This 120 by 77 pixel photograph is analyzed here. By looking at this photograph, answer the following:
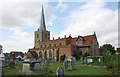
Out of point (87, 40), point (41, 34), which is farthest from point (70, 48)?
point (41, 34)

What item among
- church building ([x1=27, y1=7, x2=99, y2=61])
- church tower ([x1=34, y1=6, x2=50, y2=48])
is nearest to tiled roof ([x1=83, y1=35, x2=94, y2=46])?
church building ([x1=27, y1=7, x2=99, y2=61])

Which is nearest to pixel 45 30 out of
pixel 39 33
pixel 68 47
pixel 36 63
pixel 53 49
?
pixel 39 33

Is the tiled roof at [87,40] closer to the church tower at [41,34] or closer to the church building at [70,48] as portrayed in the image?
the church building at [70,48]

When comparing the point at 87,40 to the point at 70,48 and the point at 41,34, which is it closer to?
the point at 70,48

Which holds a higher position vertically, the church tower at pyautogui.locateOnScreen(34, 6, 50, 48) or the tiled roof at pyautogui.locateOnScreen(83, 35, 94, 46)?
the church tower at pyautogui.locateOnScreen(34, 6, 50, 48)

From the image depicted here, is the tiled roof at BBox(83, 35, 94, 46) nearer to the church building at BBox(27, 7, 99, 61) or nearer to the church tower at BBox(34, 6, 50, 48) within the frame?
the church building at BBox(27, 7, 99, 61)

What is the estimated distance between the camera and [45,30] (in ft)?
319

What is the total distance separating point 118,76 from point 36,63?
387 inches

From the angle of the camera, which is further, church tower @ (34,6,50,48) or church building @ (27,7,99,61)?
church tower @ (34,6,50,48)

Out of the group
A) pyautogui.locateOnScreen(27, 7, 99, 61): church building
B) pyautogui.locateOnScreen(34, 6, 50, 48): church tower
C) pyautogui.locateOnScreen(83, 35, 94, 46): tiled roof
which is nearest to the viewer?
pyautogui.locateOnScreen(27, 7, 99, 61): church building

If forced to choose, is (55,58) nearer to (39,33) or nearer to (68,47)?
(68,47)

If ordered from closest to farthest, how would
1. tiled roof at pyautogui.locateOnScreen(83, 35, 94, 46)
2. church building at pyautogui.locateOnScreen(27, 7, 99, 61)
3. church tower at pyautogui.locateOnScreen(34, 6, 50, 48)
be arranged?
church building at pyautogui.locateOnScreen(27, 7, 99, 61) → tiled roof at pyautogui.locateOnScreen(83, 35, 94, 46) → church tower at pyautogui.locateOnScreen(34, 6, 50, 48)

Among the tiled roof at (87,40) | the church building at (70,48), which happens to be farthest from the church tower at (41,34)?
the tiled roof at (87,40)

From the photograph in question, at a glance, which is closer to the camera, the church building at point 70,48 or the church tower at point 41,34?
the church building at point 70,48
